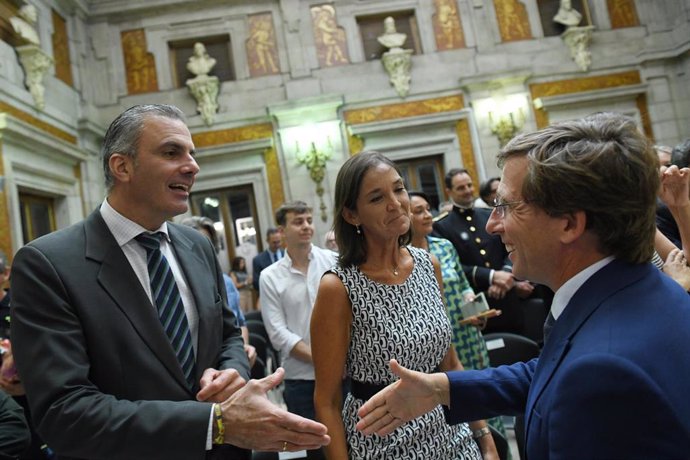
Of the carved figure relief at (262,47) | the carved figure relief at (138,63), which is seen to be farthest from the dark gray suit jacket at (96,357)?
the carved figure relief at (138,63)

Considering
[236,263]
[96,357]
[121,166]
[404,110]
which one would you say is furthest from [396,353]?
[404,110]

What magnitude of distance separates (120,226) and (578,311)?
4.51ft

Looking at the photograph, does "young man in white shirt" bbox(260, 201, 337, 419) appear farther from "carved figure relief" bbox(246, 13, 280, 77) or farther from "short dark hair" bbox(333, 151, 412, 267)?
"carved figure relief" bbox(246, 13, 280, 77)

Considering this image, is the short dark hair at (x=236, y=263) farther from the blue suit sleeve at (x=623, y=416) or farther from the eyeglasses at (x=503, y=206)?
the blue suit sleeve at (x=623, y=416)

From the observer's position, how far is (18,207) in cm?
699

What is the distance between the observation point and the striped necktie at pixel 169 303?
1698 millimetres

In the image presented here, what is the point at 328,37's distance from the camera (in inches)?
392

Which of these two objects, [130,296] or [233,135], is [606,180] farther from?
[233,135]

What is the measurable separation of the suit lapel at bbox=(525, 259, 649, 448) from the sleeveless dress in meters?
0.76

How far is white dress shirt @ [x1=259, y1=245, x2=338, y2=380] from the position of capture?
3.34 m

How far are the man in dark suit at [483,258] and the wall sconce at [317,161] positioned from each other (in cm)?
475

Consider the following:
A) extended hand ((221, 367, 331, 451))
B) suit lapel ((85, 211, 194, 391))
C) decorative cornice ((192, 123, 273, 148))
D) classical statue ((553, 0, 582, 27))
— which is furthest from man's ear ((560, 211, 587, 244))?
classical statue ((553, 0, 582, 27))

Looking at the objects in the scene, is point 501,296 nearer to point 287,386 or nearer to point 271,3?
point 287,386


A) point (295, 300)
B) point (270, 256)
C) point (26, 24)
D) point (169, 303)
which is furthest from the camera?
point (26, 24)
